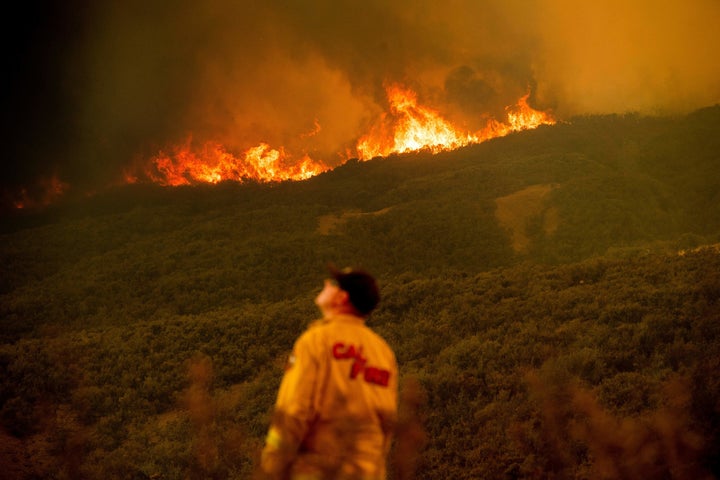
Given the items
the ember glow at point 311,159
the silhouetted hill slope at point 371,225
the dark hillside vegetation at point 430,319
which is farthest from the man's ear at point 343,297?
the ember glow at point 311,159

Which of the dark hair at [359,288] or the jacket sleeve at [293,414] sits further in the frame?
the dark hair at [359,288]

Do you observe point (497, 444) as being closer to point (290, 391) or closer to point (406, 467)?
point (406, 467)

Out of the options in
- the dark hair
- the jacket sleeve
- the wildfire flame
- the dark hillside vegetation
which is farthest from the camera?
the wildfire flame

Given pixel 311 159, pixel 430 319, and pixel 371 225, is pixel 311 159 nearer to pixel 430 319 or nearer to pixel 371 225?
pixel 371 225

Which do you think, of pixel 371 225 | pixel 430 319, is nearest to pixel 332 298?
pixel 430 319

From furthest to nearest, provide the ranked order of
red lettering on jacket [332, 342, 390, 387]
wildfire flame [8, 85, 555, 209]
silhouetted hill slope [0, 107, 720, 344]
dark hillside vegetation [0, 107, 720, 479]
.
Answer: wildfire flame [8, 85, 555, 209] → silhouetted hill slope [0, 107, 720, 344] → dark hillside vegetation [0, 107, 720, 479] → red lettering on jacket [332, 342, 390, 387]

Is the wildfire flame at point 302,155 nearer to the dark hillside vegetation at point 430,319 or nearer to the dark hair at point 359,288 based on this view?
the dark hillside vegetation at point 430,319

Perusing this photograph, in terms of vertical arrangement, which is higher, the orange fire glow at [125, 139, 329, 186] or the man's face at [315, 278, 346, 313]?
the orange fire glow at [125, 139, 329, 186]

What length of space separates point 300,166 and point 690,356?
2030 inches

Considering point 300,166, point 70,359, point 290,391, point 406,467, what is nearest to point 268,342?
point 70,359

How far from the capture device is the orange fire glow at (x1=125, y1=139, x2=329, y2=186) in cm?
5638

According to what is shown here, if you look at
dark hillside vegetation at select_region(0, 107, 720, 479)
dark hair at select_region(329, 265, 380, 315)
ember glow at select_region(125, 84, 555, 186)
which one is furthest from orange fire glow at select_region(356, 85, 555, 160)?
dark hair at select_region(329, 265, 380, 315)

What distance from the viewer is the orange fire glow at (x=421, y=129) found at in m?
59.4

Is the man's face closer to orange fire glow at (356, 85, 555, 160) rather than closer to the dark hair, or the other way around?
the dark hair
